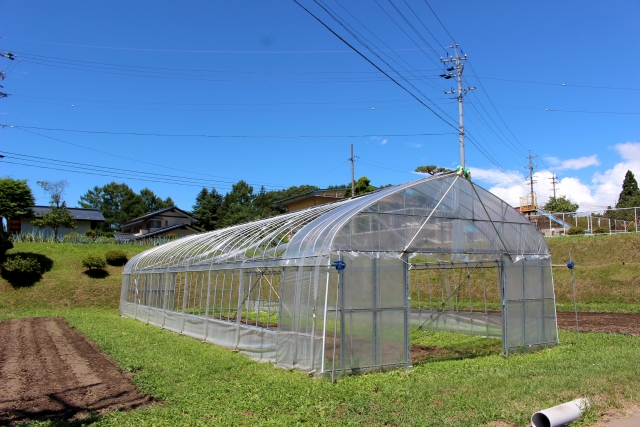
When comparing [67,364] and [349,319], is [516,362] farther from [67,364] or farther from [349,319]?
[67,364]

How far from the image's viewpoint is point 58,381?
9.43 m

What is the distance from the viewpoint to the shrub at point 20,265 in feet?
94.1

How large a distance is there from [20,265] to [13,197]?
9601 mm

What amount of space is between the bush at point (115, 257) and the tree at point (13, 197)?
844 centimetres

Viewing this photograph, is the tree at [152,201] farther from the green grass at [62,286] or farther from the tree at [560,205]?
the tree at [560,205]

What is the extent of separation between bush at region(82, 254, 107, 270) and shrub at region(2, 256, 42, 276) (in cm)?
275

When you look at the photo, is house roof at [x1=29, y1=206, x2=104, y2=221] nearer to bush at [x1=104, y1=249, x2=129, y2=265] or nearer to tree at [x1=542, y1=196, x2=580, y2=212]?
bush at [x1=104, y1=249, x2=129, y2=265]

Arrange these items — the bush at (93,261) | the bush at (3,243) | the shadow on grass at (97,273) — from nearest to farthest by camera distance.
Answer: the bush at (3,243) < the bush at (93,261) < the shadow on grass at (97,273)

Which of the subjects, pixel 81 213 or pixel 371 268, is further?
pixel 81 213

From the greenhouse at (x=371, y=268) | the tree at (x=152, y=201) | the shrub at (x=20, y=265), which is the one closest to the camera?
the greenhouse at (x=371, y=268)

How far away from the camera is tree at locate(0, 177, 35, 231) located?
3512cm

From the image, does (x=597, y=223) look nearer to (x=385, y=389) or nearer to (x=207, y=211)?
(x=385, y=389)

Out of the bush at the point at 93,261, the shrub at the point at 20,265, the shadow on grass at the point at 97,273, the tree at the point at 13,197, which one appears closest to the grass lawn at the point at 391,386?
the shrub at the point at 20,265

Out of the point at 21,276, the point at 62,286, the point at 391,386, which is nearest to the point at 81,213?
the point at 21,276
